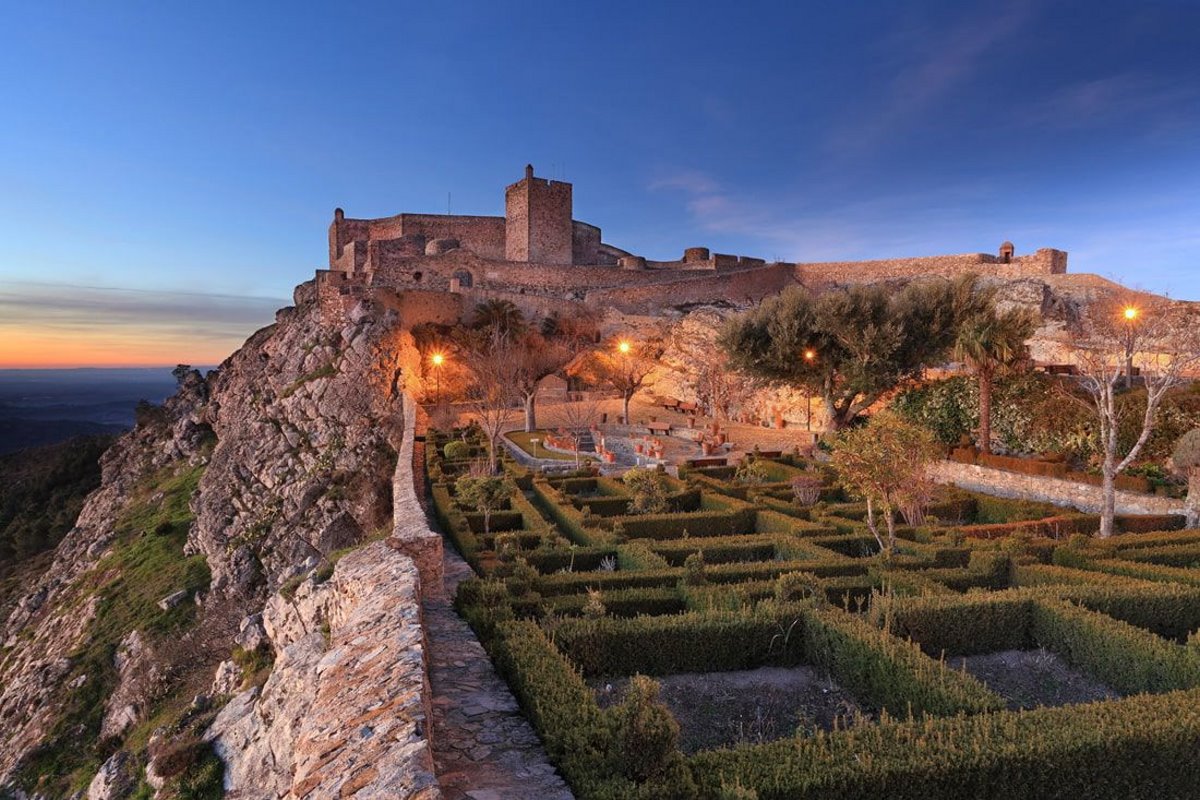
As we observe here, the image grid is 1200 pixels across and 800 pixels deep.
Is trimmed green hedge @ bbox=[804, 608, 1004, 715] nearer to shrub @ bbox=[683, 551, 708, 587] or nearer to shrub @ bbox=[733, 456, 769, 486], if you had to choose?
shrub @ bbox=[683, 551, 708, 587]

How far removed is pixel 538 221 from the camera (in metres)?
51.2

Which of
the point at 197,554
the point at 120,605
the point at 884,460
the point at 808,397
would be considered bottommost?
the point at 120,605

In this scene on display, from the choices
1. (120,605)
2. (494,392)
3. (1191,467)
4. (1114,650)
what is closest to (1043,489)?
(1191,467)

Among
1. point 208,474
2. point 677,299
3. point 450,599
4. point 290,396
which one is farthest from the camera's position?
point 677,299

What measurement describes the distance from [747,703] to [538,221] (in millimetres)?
47353

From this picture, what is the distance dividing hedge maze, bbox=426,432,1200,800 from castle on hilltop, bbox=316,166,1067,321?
30.6m

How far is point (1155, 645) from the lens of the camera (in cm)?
716

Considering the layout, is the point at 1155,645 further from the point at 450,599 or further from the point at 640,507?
the point at 640,507

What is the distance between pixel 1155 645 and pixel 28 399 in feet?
383

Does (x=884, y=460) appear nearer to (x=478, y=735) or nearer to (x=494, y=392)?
(x=478, y=735)

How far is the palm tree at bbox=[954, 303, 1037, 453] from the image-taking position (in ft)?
71.0

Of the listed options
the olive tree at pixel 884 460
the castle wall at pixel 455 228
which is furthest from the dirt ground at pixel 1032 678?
the castle wall at pixel 455 228

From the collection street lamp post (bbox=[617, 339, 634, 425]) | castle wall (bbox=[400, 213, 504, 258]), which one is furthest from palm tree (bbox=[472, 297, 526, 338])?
castle wall (bbox=[400, 213, 504, 258])

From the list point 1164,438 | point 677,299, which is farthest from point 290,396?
point 1164,438
